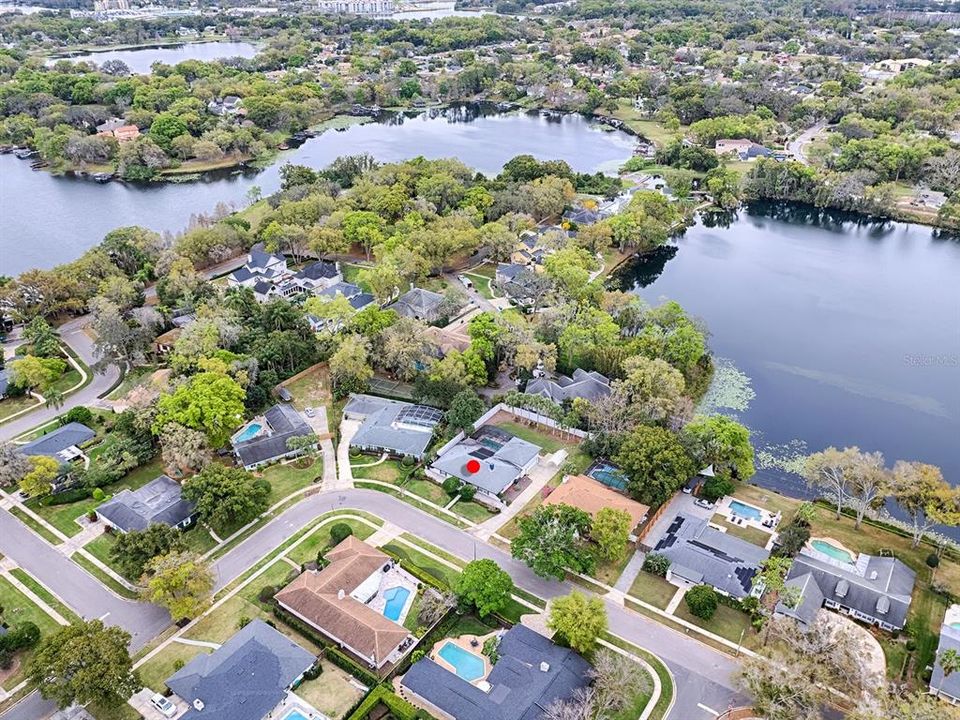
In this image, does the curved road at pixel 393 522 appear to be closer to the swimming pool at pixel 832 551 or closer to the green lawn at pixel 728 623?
the green lawn at pixel 728 623

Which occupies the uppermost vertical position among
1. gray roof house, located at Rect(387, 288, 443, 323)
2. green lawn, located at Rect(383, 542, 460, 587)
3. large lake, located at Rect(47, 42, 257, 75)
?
large lake, located at Rect(47, 42, 257, 75)

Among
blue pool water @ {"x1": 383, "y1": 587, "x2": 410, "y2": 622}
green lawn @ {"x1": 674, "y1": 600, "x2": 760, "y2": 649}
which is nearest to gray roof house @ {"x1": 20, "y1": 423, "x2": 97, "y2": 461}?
blue pool water @ {"x1": 383, "y1": 587, "x2": 410, "y2": 622}

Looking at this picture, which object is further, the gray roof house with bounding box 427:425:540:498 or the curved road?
the gray roof house with bounding box 427:425:540:498

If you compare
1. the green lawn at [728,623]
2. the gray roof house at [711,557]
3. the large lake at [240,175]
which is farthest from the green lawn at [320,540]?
the large lake at [240,175]

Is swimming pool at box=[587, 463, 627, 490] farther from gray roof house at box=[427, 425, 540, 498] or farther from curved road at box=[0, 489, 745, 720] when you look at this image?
curved road at box=[0, 489, 745, 720]

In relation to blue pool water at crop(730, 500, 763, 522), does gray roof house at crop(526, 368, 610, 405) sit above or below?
above

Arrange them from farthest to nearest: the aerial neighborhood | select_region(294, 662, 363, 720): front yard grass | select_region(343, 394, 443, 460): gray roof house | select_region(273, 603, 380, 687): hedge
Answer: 1. select_region(343, 394, 443, 460): gray roof house
2. select_region(273, 603, 380, 687): hedge
3. the aerial neighborhood
4. select_region(294, 662, 363, 720): front yard grass
